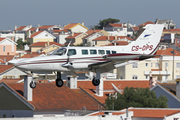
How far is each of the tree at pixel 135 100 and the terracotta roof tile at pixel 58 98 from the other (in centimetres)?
592

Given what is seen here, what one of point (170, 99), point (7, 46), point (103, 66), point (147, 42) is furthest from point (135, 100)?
point (7, 46)

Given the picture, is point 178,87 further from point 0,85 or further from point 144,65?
point 144,65

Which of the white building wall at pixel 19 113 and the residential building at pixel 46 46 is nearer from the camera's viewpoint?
the white building wall at pixel 19 113

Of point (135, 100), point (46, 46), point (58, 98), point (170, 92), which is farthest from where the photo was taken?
point (46, 46)

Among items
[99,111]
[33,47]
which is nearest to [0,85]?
[99,111]

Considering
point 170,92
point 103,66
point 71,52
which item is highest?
point 71,52

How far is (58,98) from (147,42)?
22.5m

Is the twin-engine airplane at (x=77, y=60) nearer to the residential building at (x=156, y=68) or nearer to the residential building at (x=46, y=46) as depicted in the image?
the residential building at (x=156, y=68)

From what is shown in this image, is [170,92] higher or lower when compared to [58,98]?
lower

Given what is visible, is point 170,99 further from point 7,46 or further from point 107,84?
point 7,46

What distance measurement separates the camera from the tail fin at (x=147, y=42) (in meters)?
41.3

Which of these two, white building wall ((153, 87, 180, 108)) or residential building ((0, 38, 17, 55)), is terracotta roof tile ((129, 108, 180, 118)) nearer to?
white building wall ((153, 87, 180, 108))

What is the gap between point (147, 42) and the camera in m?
41.7

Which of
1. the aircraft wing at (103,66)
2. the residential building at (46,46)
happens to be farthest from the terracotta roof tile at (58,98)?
the residential building at (46,46)
